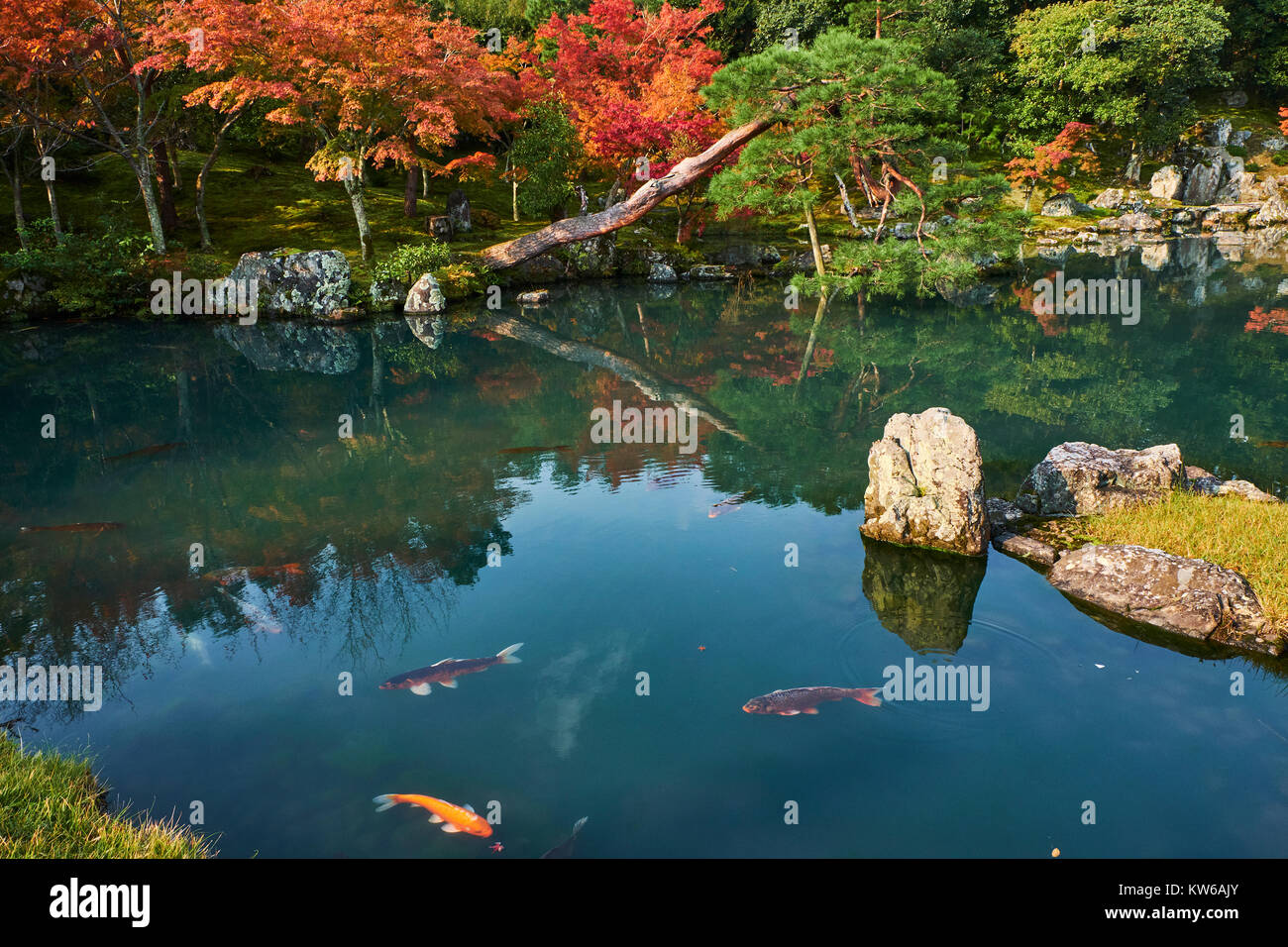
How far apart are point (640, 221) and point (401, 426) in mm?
21718

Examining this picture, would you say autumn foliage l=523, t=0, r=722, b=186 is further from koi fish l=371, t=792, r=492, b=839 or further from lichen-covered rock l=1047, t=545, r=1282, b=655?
koi fish l=371, t=792, r=492, b=839

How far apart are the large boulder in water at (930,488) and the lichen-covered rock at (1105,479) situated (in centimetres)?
111

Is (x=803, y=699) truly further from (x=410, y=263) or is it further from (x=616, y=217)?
(x=616, y=217)

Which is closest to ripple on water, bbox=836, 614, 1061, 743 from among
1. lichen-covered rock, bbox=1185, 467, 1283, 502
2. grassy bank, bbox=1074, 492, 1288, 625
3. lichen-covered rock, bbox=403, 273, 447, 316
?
grassy bank, bbox=1074, 492, 1288, 625

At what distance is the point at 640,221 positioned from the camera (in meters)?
32.0

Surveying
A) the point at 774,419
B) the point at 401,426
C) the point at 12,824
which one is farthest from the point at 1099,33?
the point at 12,824

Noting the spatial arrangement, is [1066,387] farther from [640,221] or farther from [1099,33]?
[1099,33]

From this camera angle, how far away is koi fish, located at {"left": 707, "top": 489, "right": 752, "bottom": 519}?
30.5 ft

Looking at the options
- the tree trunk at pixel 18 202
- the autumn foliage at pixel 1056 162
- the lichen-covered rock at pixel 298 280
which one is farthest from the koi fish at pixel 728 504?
the autumn foliage at pixel 1056 162

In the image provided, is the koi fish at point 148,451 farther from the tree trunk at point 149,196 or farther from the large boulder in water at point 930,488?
the tree trunk at point 149,196

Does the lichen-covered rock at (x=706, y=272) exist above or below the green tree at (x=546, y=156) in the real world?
below

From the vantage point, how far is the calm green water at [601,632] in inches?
188

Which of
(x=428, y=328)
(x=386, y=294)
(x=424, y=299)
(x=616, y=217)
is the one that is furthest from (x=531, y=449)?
(x=616, y=217)

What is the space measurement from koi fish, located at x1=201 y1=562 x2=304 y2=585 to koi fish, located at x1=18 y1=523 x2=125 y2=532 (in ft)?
6.85
